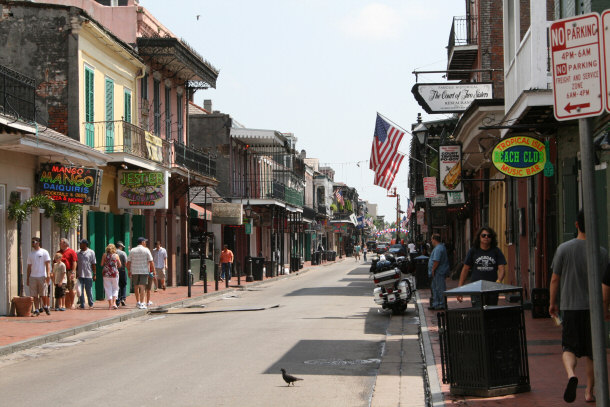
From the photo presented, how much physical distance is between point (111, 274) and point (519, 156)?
480 inches

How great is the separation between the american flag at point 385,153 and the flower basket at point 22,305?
1361cm

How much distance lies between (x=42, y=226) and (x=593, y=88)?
20.0m

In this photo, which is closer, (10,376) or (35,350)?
(10,376)

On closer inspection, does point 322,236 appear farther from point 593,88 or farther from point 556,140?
point 593,88

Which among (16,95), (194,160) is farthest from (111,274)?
(194,160)

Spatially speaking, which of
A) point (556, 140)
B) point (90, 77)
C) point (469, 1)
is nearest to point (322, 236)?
point (469, 1)

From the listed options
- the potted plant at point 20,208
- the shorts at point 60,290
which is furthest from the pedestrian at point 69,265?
the potted plant at point 20,208

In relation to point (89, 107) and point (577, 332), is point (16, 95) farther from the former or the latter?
point (577, 332)

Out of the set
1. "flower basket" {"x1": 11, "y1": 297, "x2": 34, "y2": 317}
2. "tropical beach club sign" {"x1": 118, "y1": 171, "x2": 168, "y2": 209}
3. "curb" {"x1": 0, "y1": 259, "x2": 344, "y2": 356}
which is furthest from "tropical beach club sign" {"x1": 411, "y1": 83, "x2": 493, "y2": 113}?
"flower basket" {"x1": 11, "y1": 297, "x2": 34, "y2": 317}

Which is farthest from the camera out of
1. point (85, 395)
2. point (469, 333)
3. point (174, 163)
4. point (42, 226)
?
point (174, 163)

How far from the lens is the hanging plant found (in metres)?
22.6

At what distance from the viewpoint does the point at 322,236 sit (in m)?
106

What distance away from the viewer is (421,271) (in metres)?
27.4

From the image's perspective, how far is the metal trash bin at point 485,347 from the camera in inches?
332
